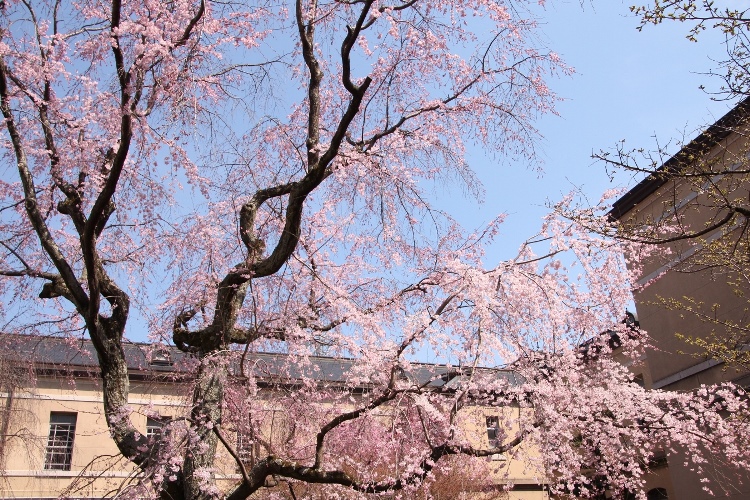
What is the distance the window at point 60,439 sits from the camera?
60.9ft

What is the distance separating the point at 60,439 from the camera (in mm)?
18500

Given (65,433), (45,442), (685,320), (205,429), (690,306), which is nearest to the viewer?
(205,429)

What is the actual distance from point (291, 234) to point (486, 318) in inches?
106

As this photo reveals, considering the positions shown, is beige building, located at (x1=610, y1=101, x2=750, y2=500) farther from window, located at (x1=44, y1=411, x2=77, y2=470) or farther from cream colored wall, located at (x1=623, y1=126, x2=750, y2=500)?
window, located at (x1=44, y1=411, x2=77, y2=470)

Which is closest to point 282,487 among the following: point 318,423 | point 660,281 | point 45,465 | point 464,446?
point 318,423

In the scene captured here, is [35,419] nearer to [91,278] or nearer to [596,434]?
[91,278]

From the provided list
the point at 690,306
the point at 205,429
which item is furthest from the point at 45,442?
the point at 690,306

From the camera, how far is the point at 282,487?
15.5m

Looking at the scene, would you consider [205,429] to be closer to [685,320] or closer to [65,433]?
[685,320]

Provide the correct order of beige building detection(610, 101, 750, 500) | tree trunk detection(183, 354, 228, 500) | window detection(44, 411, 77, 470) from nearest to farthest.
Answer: tree trunk detection(183, 354, 228, 500)
beige building detection(610, 101, 750, 500)
window detection(44, 411, 77, 470)

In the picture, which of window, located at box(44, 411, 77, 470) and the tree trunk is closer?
the tree trunk

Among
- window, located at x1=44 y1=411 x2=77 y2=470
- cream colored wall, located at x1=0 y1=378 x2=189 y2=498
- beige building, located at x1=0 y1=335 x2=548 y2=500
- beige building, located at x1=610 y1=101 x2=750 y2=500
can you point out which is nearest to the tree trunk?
beige building, located at x1=0 y1=335 x2=548 y2=500

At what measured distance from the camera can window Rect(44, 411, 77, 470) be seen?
60.9 ft

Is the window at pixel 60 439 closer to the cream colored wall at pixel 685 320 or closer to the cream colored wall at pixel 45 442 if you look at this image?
the cream colored wall at pixel 45 442
